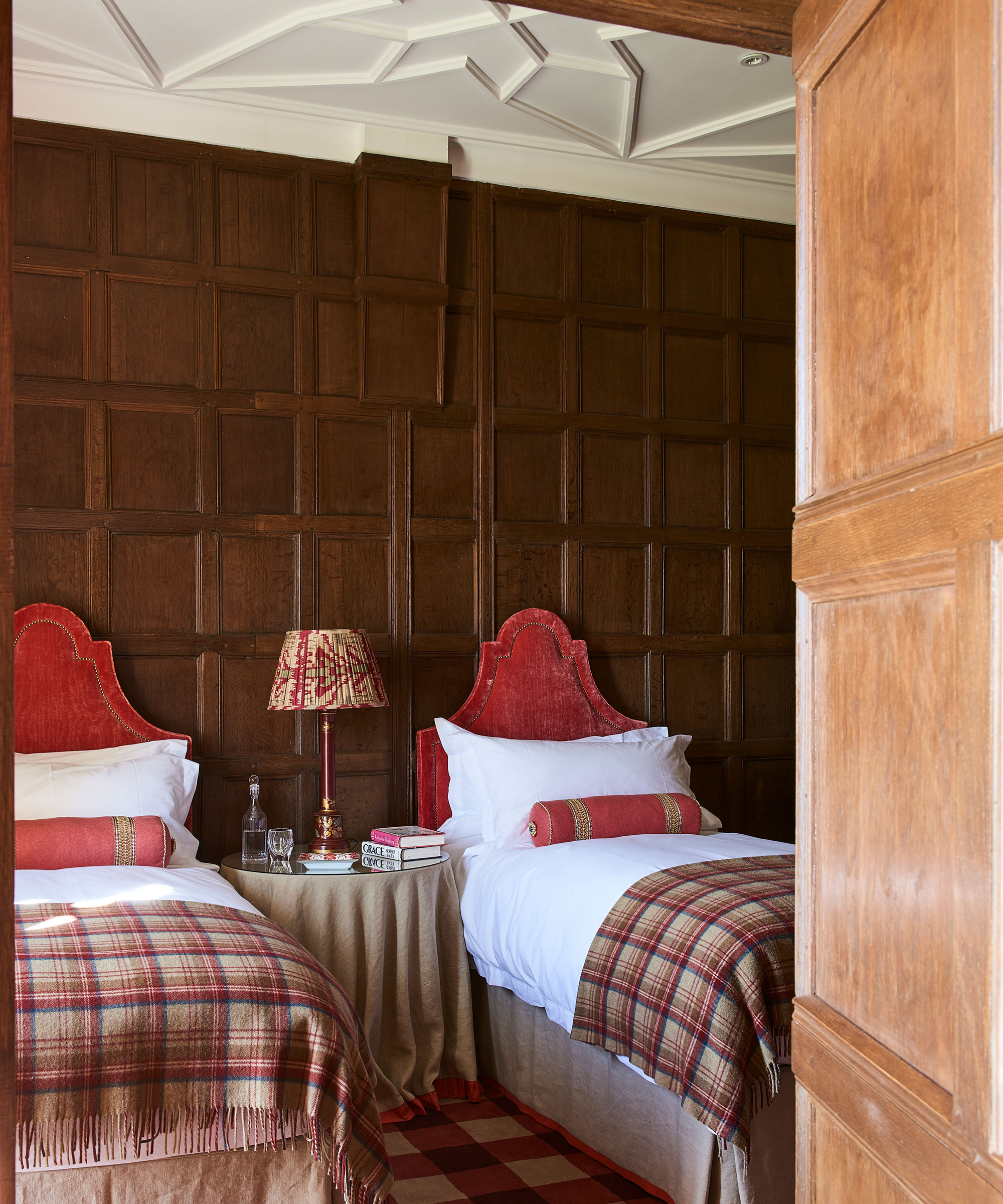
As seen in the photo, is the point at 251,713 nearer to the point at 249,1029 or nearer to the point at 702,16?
the point at 249,1029

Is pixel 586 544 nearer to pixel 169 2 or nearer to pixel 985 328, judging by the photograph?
pixel 169 2

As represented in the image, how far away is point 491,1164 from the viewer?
2.98 meters

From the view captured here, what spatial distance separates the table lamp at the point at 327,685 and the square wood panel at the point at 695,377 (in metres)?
1.73

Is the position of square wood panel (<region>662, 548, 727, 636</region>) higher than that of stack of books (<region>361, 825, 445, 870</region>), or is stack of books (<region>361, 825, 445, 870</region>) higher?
square wood panel (<region>662, 548, 727, 636</region>)

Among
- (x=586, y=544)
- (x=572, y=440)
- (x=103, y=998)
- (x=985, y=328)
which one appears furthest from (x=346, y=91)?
(x=985, y=328)

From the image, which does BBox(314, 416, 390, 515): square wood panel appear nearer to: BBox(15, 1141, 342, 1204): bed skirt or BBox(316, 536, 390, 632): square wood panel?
Result: BBox(316, 536, 390, 632): square wood panel

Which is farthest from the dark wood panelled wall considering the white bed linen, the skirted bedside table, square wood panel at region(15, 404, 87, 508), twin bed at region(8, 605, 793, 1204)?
the white bed linen

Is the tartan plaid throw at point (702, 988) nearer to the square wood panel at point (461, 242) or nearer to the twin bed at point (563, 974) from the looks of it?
the twin bed at point (563, 974)

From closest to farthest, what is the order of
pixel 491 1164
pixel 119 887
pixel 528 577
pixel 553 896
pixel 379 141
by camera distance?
pixel 119 887 < pixel 491 1164 < pixel 553 896 < pixel 379 141 < pixel 528 577

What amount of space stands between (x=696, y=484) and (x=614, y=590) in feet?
1.89

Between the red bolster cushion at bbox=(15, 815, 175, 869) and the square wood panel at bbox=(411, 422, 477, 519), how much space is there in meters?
1.59

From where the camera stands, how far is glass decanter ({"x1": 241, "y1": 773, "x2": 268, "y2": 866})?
3.61 meters

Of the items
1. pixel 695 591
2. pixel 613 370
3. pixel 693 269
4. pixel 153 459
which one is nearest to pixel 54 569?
pixel 153 459

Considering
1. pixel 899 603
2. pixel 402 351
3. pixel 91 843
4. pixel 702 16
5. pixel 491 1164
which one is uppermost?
pixel 402 351
